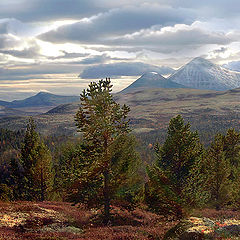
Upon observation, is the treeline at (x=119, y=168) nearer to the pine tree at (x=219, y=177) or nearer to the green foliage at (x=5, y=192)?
the pine tree at (x=219, y=177)

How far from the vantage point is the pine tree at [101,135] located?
23453mm

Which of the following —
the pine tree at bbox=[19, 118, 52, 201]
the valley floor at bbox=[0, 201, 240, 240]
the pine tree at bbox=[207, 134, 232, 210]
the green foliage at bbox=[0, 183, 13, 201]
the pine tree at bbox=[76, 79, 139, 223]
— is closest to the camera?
the valley floor at bbox=[0, 201, 240, 240]

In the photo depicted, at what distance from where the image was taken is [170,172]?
29375mm

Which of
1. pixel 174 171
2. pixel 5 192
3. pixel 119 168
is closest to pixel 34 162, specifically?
pixel 5 192

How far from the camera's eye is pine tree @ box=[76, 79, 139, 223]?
76.9 ft

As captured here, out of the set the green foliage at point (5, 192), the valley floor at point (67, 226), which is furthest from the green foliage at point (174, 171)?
the green foliage at point (5, 192)

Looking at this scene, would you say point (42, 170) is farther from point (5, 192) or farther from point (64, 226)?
point (64, 226)

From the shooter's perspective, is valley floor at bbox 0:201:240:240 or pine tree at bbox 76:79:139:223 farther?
pine tree at bbox 76:79:139:223

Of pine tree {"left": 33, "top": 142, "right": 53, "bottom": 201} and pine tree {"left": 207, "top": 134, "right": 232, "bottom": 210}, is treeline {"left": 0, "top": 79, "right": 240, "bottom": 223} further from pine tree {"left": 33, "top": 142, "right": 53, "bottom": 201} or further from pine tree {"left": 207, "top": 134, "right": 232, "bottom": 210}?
pine tree {"left": 33, "top": 142, "right": 53, "bottom": 201}

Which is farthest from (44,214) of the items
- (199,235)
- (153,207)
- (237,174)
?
(237,174)

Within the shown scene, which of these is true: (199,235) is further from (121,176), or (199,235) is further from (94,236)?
(121,176)

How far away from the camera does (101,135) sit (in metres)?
23.9

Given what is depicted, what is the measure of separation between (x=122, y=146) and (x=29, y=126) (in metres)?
22.9

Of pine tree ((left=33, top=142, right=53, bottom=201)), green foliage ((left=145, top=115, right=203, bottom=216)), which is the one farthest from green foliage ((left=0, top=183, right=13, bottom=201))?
green foliage ((left=145, top=115, right=203, bottom=216))
